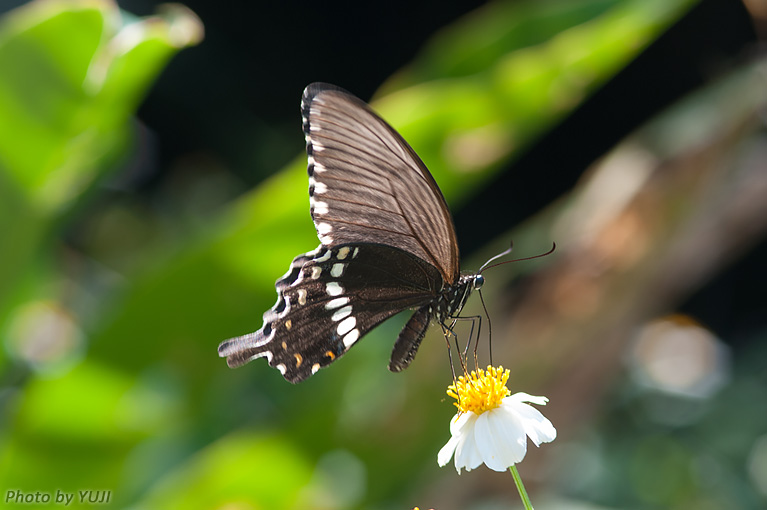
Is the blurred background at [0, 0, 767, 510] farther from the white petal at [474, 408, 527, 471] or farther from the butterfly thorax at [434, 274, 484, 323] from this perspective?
the white petal at [474, 408, 527, 471]

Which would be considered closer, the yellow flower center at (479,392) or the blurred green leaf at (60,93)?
the yellow flower center at (479,392)

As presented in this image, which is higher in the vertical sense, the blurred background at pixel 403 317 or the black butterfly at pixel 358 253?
the blurred background at pixel 403 317

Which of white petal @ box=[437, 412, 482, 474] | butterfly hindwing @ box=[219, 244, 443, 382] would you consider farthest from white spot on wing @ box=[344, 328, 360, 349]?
white petal @ box=[437, 412, 482, 474]

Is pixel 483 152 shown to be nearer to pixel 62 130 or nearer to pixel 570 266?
pixel 570 266

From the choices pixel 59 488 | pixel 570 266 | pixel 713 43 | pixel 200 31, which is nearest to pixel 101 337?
pixel 59 488

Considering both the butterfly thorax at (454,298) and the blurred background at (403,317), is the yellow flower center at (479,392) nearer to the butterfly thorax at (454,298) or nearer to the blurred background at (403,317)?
the butterfly thorax at (454,298)

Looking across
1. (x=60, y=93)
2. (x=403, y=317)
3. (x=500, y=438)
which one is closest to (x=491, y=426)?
(x=500, y=438)

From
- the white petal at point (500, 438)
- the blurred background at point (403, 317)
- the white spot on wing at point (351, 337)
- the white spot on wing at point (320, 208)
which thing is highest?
the blurred background at point (403, 317)

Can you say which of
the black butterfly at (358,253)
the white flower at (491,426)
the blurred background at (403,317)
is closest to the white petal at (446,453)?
the white flower at (491,426)
